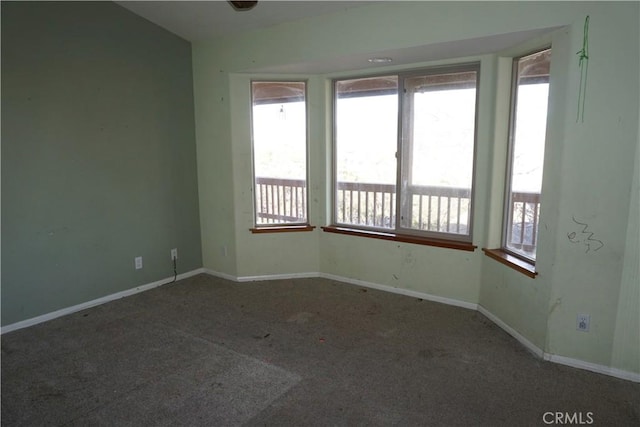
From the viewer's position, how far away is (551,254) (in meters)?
2.50

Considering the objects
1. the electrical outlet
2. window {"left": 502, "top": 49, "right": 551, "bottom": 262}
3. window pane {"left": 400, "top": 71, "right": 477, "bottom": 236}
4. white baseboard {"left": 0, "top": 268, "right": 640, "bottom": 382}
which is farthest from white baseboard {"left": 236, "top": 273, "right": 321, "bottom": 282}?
the electrical outlet

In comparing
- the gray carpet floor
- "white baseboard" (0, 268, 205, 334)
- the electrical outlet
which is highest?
the electrical outlet

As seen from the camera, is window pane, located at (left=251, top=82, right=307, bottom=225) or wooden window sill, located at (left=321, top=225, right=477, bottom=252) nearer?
wooden window sill, located at (left=321, top=225, right=477, bottom=252)

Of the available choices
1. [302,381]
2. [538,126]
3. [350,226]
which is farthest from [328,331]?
[538,126]

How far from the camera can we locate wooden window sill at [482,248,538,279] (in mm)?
2707

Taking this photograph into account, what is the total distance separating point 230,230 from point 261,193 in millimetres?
503

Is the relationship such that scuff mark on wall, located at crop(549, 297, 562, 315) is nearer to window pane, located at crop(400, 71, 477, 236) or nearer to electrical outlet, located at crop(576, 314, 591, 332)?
electrical outlet, located at crop(576, 314, 591, 332)

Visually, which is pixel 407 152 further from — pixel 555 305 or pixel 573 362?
pixel 573 362

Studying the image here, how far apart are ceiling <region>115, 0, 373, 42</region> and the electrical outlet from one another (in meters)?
2.65

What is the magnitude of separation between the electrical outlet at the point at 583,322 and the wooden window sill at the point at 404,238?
968mm

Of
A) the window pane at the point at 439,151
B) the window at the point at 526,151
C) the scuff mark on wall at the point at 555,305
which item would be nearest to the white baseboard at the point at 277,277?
the window pane at the point at 439,151

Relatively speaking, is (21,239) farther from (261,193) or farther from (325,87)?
(325,87)

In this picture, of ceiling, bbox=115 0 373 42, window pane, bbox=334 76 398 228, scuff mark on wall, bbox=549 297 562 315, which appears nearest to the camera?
scuff mark on wall, bbox=549 297 562 315

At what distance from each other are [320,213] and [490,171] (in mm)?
1694
